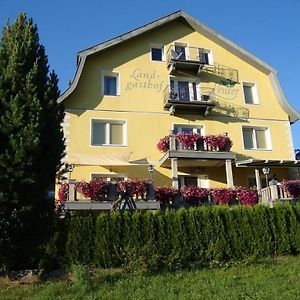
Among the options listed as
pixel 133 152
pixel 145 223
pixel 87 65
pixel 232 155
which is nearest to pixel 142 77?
pixel 87 65

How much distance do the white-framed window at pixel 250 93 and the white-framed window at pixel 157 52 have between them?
535 cm

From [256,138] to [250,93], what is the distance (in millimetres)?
3035

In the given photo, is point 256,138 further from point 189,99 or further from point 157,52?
point 157,52

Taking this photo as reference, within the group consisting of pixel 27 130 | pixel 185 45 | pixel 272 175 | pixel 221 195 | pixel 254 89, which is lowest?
pixel 221 195

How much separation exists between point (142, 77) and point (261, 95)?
748 centimetres

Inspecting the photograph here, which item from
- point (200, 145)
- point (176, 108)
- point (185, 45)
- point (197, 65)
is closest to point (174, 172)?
point (200, 145)

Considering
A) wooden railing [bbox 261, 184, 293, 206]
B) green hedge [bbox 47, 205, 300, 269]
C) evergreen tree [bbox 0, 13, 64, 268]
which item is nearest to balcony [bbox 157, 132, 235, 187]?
wooden railing [bbox 261, 184, 293, 206]

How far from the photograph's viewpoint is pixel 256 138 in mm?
22359

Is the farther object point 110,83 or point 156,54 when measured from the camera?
point 156,54

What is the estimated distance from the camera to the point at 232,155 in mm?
19672

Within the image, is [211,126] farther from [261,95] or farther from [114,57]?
[114,57]

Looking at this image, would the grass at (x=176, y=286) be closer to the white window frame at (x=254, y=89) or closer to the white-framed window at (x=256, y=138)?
the white-framed window at (x=256, y=138)

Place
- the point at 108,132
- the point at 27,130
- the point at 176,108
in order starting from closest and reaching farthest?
1. the point at 27,130
2. the point at 108,132
3. the point at 176,108

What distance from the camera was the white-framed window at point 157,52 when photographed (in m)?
22.8
